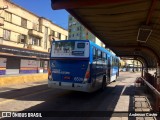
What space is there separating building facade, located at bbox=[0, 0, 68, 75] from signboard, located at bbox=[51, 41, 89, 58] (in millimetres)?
20418

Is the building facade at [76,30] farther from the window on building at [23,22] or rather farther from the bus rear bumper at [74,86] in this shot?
the bus rear bumper at [74,86]

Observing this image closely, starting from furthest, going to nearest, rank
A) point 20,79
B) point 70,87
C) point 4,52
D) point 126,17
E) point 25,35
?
point 25,35 → point 4,52 → point 20,79 → point 70,87 → point 126,17

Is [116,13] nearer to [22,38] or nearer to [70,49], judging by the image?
[70,49]

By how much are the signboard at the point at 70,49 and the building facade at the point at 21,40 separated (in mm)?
20418

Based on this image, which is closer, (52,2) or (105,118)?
(52,2)

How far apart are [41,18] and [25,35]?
715cm

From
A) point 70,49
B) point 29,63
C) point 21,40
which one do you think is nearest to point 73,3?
point 70,49

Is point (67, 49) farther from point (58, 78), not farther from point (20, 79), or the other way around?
point (20, 79)

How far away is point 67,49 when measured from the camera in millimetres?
12898

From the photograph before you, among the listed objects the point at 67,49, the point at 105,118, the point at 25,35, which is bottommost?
the point at 105,118

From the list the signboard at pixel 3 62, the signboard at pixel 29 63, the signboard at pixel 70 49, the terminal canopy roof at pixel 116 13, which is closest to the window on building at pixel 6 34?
the signboard at pixel 3 62

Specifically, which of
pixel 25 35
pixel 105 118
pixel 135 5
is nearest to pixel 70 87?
pixel 105 118

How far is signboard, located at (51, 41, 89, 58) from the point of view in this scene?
1251cm

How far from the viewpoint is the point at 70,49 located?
1281cm
